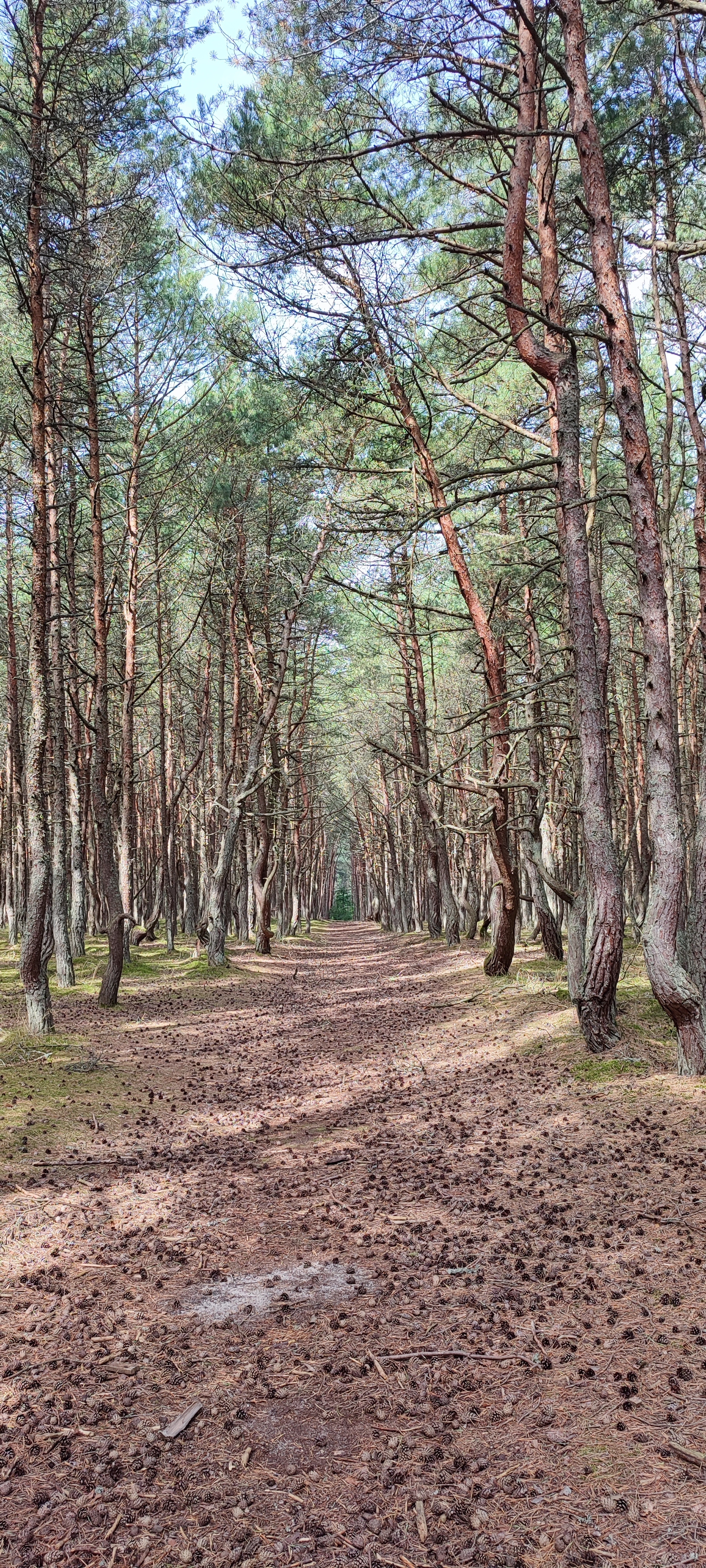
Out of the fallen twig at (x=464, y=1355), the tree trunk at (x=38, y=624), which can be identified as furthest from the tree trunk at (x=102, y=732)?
the fallen twig at (x=464, y=1355)

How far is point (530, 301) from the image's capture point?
8945 millimetres

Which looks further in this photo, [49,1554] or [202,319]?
[202,319]

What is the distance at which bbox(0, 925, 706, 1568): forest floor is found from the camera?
278 centimetres

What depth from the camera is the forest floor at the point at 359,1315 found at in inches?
110

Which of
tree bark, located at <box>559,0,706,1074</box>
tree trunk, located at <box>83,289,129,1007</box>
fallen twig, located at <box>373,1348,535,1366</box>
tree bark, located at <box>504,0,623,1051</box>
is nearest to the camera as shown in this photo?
fallen twig, located at <box>373,1348,535,1366</box>

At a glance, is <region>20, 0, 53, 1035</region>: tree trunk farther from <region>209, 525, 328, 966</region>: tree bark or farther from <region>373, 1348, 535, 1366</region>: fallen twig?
<region>209, 525, 328, 966</region>: tree bark

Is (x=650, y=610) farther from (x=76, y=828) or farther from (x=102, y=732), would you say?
(x=76, y=828)

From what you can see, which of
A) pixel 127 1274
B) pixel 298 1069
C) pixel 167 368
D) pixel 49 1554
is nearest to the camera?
pixel 49 1554

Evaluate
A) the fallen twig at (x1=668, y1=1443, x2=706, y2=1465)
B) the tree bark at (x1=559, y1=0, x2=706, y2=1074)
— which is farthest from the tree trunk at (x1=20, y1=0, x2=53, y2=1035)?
the fallen twig at (x1=668, y1=1443, x2=706, y2=1465)

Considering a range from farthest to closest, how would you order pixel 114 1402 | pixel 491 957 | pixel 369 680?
pixel 369 680 < pixel 491 957 < pixel 114 1402

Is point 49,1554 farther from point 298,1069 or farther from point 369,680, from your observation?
point 369,680

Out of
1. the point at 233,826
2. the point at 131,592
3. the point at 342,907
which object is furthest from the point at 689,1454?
the point at 342,907

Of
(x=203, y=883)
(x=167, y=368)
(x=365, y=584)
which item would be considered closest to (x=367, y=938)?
(x=203, y=883)

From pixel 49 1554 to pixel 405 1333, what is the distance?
1.72 meters
